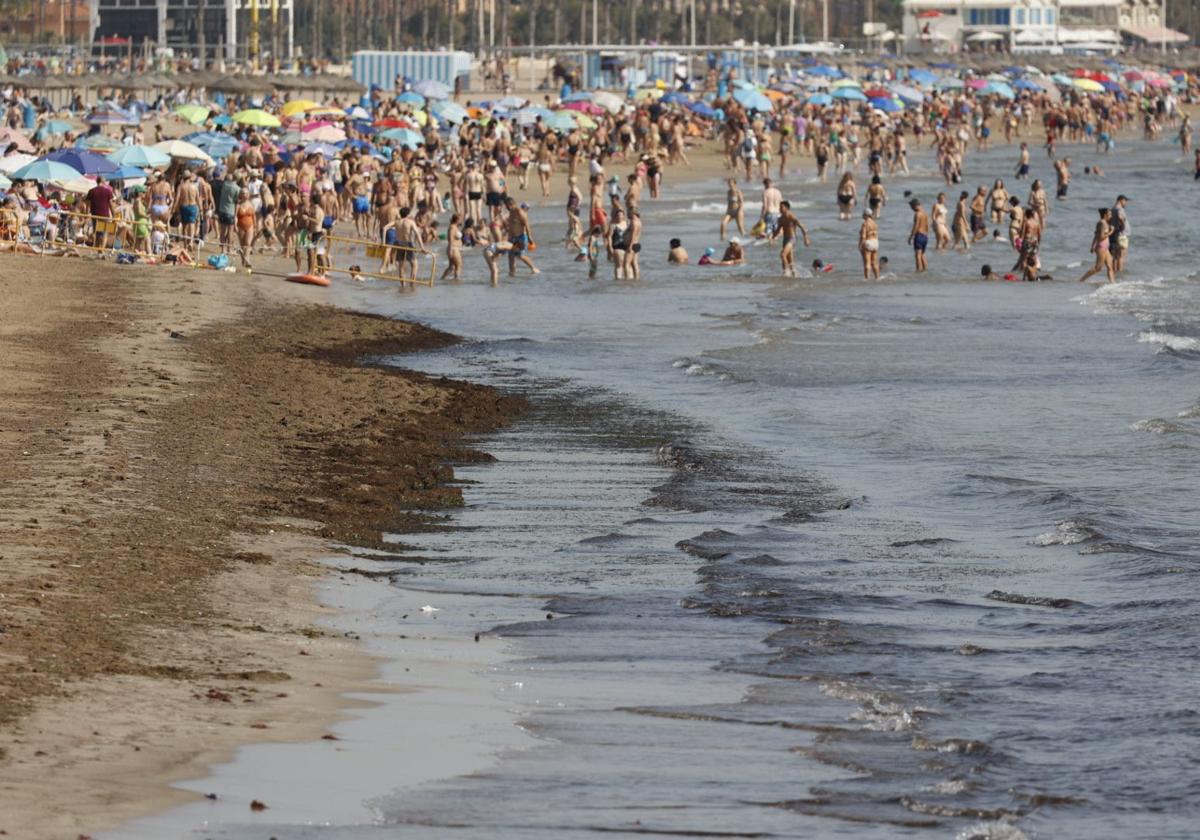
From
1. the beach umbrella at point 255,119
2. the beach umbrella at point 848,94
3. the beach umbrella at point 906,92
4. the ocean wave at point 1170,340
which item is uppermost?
the beach umbrella at point 906,92

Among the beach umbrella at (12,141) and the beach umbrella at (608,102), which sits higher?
the beach umbrella at (608,102)

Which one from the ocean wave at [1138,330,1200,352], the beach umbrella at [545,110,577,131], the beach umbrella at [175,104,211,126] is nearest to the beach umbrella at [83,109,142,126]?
the beach umbrella at [175,104,211,126]

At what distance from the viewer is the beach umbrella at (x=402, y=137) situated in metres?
46.0

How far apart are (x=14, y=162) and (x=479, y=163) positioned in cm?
1460

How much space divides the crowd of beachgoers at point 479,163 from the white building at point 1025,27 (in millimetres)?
42655

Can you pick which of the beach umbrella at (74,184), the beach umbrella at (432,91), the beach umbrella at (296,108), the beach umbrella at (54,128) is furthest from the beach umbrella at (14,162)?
the beach umbrella at (432,91)

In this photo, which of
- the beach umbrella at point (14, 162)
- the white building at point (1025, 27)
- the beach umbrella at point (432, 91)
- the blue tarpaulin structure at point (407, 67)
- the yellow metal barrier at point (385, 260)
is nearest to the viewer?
the beach umbrella at point (14, 162)

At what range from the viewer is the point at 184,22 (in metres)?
104

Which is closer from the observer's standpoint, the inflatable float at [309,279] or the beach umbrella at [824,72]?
the inflatable float at [309,279]

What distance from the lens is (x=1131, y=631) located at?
1025 centimetres

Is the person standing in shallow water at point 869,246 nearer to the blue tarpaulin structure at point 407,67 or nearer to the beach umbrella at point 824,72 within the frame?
the blue tarpaulin structure at point 407,67

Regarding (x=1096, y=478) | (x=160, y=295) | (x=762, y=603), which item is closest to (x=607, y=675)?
(x=762, y=603)

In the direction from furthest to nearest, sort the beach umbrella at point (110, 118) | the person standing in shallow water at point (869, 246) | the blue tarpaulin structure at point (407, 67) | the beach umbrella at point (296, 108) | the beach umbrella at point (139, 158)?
the blue tarpaulin structure at point (407, 67)
the beach umbrella at point (296, 108)
the beach umbrella at point (110, 118)
the person standing in shallow water at point (869, 246)
the beach umbrella at point (139, 158)

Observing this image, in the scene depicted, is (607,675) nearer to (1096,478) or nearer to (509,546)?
(509,546)
